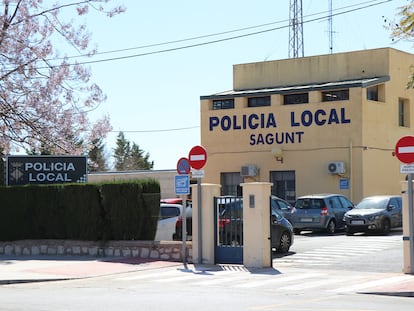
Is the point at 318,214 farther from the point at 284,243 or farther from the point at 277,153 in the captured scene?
the point at 277,153

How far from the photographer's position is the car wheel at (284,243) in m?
21.9

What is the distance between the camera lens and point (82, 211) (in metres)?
22.2

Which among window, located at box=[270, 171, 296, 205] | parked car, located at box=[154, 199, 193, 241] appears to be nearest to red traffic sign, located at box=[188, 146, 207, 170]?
parked car, located at box=[154, 199, 193, 241]

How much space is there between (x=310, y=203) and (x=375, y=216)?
3.02 meters

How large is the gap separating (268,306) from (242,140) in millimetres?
28974

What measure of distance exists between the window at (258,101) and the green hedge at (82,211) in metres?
19.8

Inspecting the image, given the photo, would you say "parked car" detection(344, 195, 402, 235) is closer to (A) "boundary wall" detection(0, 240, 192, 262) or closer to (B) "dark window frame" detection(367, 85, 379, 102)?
(B) "dark window frame" detection(367, 85, 379, 102)

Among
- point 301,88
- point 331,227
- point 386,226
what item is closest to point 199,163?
point 386,226

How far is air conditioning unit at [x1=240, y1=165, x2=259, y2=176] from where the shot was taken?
39875 millimetres

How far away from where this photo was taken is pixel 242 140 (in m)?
40.9

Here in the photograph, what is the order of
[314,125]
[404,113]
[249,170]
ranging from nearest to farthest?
1. [314,125]
2. [249,170]
3. [404,113]

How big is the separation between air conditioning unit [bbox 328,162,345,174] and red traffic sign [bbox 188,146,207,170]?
1889 cm

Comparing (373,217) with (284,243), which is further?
(373,217)

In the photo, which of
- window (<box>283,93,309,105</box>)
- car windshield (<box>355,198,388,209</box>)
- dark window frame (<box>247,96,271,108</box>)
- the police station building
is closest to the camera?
car windshield (<box>355,198,388,209</box>)
